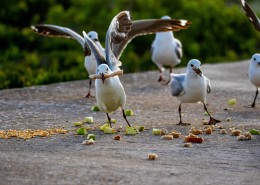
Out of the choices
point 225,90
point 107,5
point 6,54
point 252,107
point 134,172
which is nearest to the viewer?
point 134,172

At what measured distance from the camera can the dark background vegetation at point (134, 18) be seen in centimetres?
1761

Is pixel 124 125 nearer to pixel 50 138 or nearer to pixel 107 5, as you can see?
pixel 50 138

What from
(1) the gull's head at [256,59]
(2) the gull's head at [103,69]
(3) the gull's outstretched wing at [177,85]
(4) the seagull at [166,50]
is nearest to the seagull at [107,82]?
(2) the gull's head at [103,69]

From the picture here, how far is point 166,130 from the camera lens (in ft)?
29.3

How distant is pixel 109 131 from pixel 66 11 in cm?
1094

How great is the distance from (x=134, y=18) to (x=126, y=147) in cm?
1047

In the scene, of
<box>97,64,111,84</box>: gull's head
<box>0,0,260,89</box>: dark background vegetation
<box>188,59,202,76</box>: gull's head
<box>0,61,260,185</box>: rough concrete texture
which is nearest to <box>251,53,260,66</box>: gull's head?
<box>0,61,260,185</box>: rough concrete texture

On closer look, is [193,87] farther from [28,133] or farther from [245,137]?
[28,133]

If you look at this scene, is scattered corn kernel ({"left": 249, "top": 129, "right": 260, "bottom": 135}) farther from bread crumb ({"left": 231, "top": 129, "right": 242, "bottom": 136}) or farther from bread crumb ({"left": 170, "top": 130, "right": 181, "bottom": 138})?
bread crumb ({"left": 170, "top": 130, "right": 181, "bottom": 138})

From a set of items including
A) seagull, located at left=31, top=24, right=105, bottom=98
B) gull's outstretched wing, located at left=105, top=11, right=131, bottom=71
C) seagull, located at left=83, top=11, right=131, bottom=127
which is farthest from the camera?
seagull, located at left=31, top=24, right=105, bottom=98

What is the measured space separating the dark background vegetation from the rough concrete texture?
5.37 m

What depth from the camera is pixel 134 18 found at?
1823 centimetres

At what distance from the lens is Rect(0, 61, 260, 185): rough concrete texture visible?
682 cm

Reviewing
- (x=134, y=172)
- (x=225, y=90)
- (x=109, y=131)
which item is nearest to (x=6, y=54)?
(x=225, y=90)
